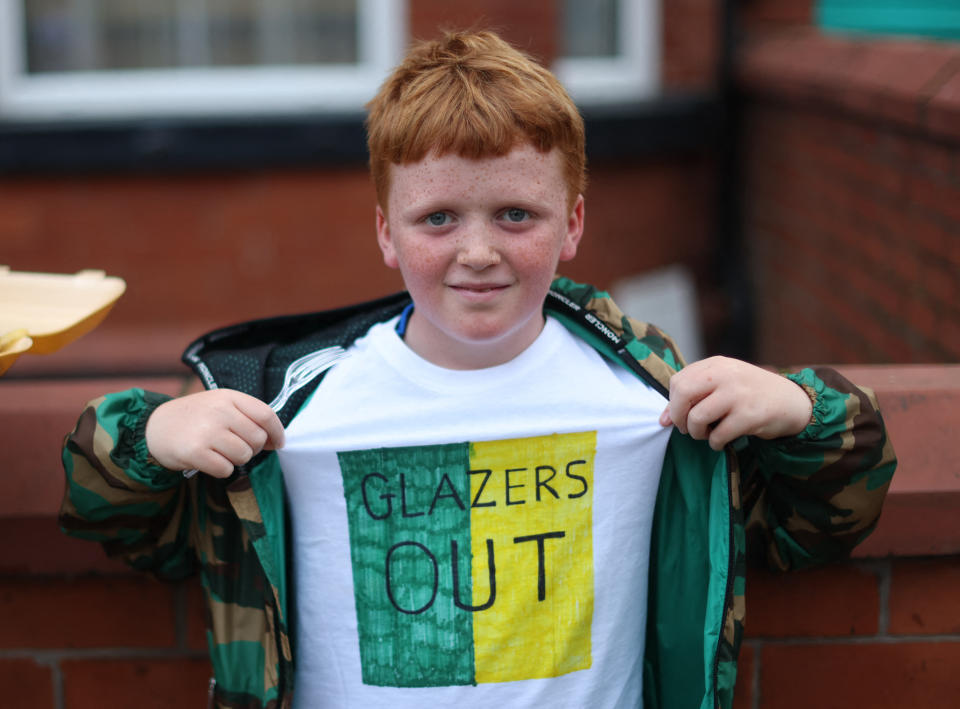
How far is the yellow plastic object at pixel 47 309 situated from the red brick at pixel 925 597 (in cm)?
147

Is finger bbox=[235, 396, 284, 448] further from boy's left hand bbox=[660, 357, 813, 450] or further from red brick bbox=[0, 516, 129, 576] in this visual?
boy's left hand bbox=[660, 357, 813, 450]

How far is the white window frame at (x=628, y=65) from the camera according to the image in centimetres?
624

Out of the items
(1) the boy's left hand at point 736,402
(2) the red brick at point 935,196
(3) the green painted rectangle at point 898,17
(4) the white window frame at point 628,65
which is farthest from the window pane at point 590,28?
(1) the boy's left hand at point 736,402

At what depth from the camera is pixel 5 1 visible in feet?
17.9

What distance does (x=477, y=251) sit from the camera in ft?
5.52

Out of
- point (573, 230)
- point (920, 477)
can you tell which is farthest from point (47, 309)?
point (920, 477)

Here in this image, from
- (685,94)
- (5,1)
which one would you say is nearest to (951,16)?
(685,94)

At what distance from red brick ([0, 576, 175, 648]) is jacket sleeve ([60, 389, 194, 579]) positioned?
21cm

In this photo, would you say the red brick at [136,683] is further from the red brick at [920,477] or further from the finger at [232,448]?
the red brick at [920,477]

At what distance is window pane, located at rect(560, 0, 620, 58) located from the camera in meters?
6.28

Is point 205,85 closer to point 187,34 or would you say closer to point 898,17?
point 187,34

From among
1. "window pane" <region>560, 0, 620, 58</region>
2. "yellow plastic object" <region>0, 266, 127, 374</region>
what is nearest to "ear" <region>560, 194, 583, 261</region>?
"yellow plastic object" <region>0, 266, 127, 374</region>

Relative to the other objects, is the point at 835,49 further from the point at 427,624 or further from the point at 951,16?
the point at 427,624

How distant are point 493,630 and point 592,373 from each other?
1.48 feet
